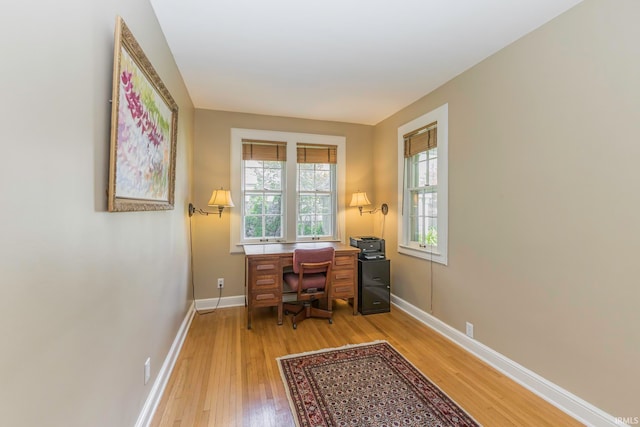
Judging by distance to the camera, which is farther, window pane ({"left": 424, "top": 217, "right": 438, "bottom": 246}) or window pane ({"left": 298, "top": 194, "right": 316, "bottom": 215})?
window pane ({"left": 298, "top": 194, "right": 316, "bottom": 215})

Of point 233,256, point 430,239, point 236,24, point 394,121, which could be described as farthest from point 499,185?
point 233,256

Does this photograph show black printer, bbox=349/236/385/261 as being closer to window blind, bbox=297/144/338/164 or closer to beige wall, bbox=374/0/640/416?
beige wall, bbox=374/0/640/416

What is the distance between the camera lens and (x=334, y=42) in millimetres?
2170

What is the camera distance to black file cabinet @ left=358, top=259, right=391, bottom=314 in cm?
342

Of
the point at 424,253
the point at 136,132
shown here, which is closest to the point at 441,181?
the point at 424,253

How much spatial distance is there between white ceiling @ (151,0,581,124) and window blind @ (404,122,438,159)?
0.39m

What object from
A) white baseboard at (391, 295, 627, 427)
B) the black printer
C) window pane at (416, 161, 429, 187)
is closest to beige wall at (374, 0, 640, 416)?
white baseboard at (391, 295, 627, 427)

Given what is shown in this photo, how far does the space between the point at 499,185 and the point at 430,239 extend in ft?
3.43

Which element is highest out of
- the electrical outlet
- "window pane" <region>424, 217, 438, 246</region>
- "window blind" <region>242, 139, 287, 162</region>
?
"window blind" <region>242, 139, 287, 162</region>

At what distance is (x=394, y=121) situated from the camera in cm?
375

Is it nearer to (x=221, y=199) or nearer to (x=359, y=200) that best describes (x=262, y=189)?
(x=221, y=199)

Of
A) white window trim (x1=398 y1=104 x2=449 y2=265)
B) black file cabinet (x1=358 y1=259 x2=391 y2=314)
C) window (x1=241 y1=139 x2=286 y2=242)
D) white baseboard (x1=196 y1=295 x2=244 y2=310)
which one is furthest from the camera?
window (x1=241 y1=139 x2=286 y2=242)

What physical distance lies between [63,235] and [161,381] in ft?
5.06

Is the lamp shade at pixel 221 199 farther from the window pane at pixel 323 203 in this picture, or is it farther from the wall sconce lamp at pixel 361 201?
the wall sconce lamp at pixel 361 201
